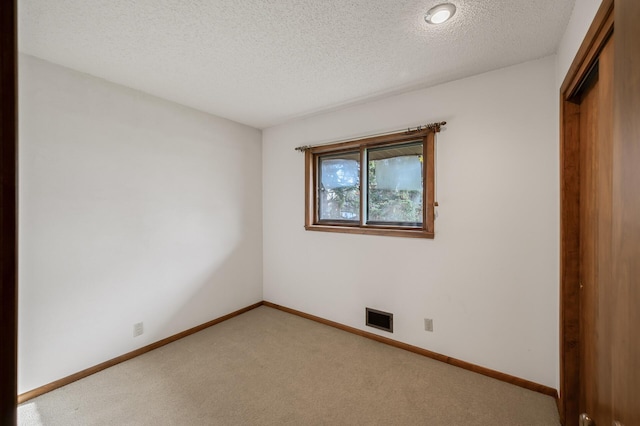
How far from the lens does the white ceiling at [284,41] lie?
1.48 meters

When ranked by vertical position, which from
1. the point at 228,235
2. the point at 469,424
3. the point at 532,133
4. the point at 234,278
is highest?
the point at 532,133

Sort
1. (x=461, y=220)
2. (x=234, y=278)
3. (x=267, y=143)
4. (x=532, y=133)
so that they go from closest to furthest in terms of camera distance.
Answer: (x=532, y=133) < (x=461, y=220) < (x=234, y=278) < (x=267, y=143)

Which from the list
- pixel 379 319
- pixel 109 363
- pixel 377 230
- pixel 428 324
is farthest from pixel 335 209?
pixel 109 363

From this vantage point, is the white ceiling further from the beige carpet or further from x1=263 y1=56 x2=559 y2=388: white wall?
the beige carpet

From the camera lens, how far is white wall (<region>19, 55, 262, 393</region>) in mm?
1944

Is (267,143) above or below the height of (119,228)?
above

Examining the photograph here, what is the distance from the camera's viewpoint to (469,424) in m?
1.68

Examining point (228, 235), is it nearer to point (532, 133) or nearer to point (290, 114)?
point (290, 114)

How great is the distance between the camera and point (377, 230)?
2.73 m

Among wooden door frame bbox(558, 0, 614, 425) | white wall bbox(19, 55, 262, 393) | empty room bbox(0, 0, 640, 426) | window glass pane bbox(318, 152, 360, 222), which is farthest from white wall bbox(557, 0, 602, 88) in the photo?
white wall bbox(19, 55, 262, 393)

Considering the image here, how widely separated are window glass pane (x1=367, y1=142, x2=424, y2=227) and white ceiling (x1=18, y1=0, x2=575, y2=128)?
625 millimetres
